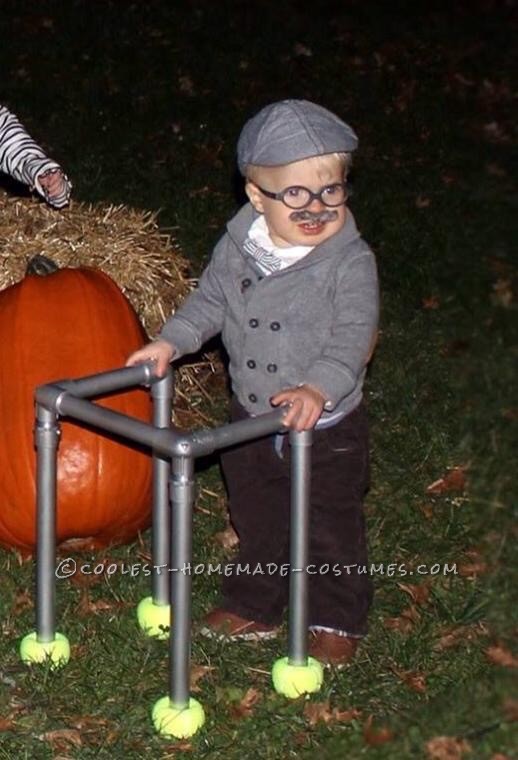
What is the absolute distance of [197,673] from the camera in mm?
5434

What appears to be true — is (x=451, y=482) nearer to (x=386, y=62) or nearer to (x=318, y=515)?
(x=318, y=515)

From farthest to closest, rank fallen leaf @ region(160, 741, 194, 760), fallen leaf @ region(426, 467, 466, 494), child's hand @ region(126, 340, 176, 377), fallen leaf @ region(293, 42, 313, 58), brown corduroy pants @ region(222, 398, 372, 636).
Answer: fallen leaf @ region(293, 42, 313, 58), fallen leaf @ region(426, 467, 466, 494), brown corduroy pants @ region(222, 398, 372, 636), child's hand @ region(126, 340, 176, 377), fallen leaf @ region(160, 741, 194, 760)

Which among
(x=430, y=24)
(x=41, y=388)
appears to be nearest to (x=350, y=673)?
(x=41, y=388)

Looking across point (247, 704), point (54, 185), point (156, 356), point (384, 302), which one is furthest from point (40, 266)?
point (384, 302)

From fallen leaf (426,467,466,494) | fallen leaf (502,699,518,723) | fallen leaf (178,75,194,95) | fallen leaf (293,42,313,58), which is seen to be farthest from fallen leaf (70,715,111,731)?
fallen leaf (293,42,313,58)

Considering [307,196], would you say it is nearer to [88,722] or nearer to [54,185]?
[88,722]

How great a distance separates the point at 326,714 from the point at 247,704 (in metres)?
0.27

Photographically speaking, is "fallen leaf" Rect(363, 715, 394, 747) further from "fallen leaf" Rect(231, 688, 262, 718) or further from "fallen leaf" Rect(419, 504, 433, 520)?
"fallen leaf" Rect(419, 504, 433, 520)

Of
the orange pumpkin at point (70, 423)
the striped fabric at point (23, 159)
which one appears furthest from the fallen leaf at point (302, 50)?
the orange pumpkin at point (70, 423)

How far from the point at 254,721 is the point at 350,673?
17.5 inches

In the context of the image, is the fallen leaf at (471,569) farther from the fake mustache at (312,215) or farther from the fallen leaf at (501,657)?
the fake mustache at (312,215)

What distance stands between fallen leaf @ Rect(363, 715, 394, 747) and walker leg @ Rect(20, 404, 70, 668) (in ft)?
3.52

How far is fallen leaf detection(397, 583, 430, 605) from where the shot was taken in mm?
6000

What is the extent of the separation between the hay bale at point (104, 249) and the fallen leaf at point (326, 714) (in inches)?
100
